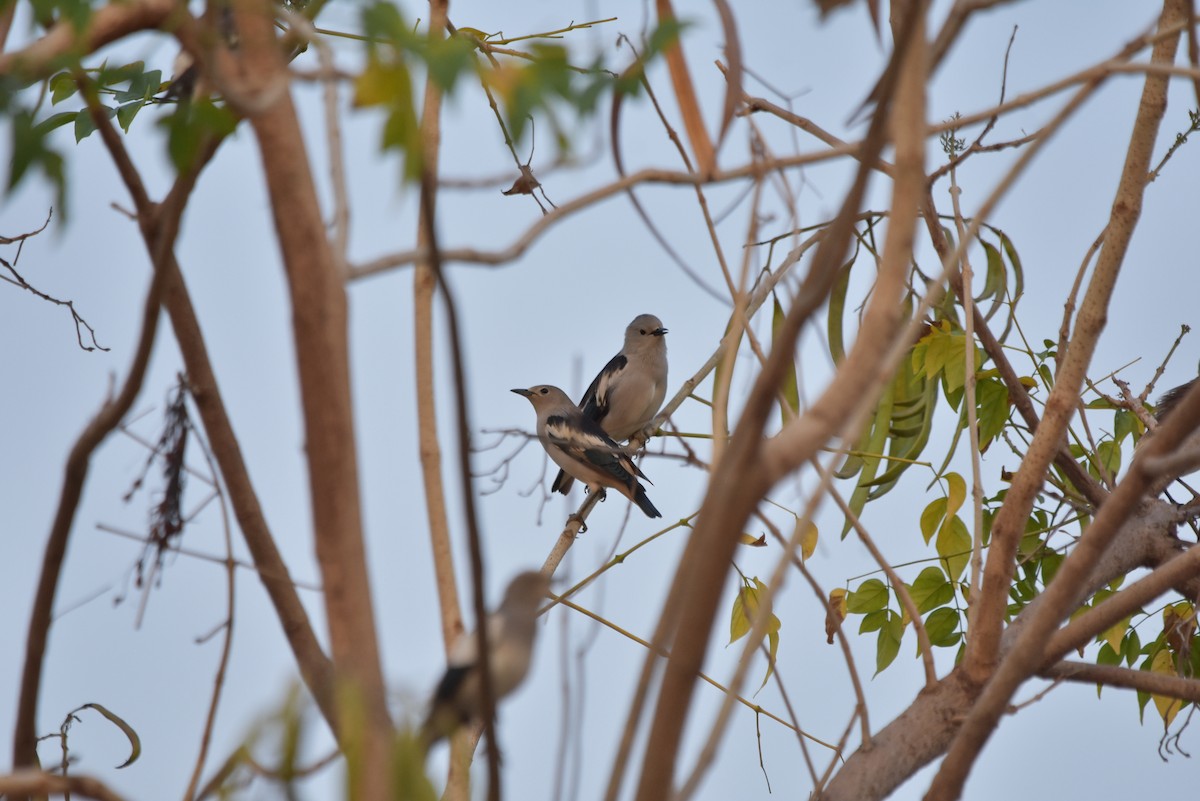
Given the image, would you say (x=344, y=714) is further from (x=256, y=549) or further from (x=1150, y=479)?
(x=1150, y=479)

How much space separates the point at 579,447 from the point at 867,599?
3.41 meters

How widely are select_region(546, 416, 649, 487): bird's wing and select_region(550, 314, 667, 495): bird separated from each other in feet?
1.79

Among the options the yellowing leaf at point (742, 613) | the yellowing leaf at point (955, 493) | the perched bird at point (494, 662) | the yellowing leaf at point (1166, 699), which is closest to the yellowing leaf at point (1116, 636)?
the yellowing leaf at point (1166, 699)

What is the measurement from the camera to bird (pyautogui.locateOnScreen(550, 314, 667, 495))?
7.87 meters

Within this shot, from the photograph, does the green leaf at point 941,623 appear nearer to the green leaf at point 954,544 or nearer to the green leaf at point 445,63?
the green leaf at point 954,544

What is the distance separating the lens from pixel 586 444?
660 centimetres

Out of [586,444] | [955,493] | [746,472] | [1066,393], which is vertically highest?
[586,444]

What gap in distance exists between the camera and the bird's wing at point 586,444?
6.45 meters

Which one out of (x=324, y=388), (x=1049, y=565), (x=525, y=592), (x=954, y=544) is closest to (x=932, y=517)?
(x=954, y=544)

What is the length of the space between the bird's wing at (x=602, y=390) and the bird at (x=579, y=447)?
9.4 inches

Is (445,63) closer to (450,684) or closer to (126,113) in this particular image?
(450,684)

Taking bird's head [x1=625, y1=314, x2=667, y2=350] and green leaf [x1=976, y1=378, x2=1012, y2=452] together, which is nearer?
green leaf [x1=976, y1=378, x2=1012, y2=452]

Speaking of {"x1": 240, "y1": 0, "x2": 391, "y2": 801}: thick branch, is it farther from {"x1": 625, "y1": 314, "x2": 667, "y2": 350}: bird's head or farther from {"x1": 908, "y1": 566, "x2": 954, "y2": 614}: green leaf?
{"x1": 625, "y1": 314, "x2": 667, "y2": 350}: bird's head

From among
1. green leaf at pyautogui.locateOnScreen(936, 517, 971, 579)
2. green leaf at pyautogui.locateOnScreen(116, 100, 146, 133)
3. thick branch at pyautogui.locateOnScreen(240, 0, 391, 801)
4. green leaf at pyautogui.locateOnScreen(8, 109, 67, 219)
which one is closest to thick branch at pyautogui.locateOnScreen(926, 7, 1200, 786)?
green leaf at pyautogui.locateOnScreen(936, 517, 971, 579)
